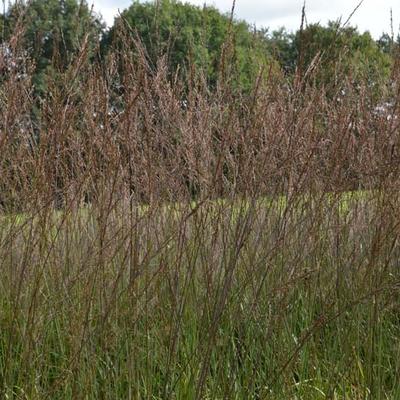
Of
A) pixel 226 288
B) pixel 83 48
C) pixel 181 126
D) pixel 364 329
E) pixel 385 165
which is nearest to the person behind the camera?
pixel 226 288

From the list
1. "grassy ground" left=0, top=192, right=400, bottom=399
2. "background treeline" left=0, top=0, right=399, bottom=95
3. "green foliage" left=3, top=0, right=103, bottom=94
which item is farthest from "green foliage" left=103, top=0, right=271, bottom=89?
"grassy ground" left=0, top=192, right=400, bottom=399

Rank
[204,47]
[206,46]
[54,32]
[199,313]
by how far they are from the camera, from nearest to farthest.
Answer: [199,313], [54,32], [204,47], [206,46]

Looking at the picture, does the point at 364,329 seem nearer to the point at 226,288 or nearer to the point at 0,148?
the point at 226,288

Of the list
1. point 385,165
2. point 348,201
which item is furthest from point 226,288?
point 348,201

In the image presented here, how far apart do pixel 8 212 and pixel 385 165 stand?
145 centimetres

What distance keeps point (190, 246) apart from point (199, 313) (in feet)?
0.79

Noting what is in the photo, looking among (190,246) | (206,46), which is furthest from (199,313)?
(206,46)

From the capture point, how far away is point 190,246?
2.36 meters

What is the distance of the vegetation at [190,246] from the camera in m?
1.77

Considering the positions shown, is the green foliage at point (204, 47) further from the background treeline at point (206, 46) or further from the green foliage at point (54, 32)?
the green foliage at point (54, 32)

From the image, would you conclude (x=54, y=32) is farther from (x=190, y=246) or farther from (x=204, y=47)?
(x=190, y=246)

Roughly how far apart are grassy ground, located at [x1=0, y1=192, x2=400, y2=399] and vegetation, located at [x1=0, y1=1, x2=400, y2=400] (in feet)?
0.04

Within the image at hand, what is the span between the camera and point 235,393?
2.07m

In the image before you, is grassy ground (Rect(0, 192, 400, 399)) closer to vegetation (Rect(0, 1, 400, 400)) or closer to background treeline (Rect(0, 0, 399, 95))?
vegetation (Rect(0, 1, 400, 400))
